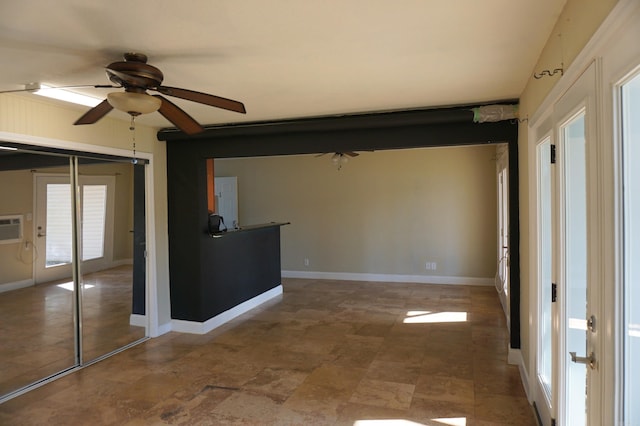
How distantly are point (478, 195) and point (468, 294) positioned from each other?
5.42ft

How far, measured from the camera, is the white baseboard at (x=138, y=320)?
191 inches

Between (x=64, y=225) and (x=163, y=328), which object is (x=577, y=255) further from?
(x=163, y=328)

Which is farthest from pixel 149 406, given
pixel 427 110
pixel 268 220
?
pixel 268 220

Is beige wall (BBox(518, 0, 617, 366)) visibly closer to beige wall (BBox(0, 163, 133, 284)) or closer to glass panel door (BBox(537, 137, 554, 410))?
glass panel door (BBox(537, 137, 554, 410))

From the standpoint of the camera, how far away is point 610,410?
1318mm

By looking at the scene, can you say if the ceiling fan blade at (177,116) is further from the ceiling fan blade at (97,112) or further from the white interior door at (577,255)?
the white interior door at (577,255)

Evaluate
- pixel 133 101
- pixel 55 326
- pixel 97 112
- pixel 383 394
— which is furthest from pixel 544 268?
pixel 55 326

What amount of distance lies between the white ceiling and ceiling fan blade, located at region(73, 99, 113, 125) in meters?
0.26

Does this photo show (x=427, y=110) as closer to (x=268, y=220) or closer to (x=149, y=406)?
(x=149, y=406)

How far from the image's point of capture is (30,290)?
3.91 metres

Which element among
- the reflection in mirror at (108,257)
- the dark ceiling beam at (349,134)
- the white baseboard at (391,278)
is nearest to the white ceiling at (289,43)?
the dark ceiling beam at (349,134)

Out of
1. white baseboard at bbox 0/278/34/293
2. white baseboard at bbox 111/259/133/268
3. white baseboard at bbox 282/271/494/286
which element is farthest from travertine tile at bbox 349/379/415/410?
white baseboard at bbox 282/271/494/286

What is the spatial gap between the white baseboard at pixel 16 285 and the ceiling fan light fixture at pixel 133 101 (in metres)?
2.41

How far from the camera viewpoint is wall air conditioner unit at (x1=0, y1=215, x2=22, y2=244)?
139 inches
